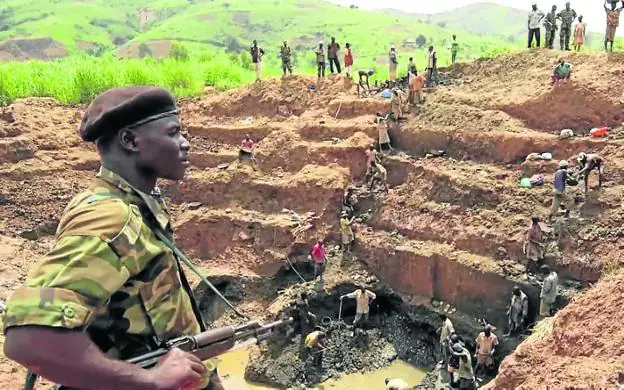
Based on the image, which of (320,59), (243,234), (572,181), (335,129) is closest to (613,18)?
(572,181)

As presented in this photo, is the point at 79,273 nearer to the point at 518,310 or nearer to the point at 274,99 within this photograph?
the point at 518,310

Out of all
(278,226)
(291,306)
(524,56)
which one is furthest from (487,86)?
(291,306)

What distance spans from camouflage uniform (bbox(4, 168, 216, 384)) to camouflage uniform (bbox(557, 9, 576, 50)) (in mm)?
17392

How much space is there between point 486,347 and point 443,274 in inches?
95.5

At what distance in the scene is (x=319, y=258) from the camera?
1416cm

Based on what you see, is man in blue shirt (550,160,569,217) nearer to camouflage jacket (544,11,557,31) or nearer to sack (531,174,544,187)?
sack (531,174,544,187)

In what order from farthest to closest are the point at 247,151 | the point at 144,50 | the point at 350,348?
1. the point at 144,50
2. the point at 247,151
3. the point at 350,348

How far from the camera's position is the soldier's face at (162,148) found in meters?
1.94

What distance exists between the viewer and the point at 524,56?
696 inches

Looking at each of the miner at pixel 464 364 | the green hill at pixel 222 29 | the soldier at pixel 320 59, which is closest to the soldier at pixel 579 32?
the soldier at pixel 320 59

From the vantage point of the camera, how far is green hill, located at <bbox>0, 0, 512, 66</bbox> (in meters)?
65.0

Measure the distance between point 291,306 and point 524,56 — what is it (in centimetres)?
995

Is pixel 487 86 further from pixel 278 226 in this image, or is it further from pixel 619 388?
pixel 619 388

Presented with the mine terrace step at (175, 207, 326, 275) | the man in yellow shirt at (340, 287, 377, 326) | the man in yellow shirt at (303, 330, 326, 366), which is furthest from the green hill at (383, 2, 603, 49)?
the man in yellow shirt at (303, 330, 326, 366)
